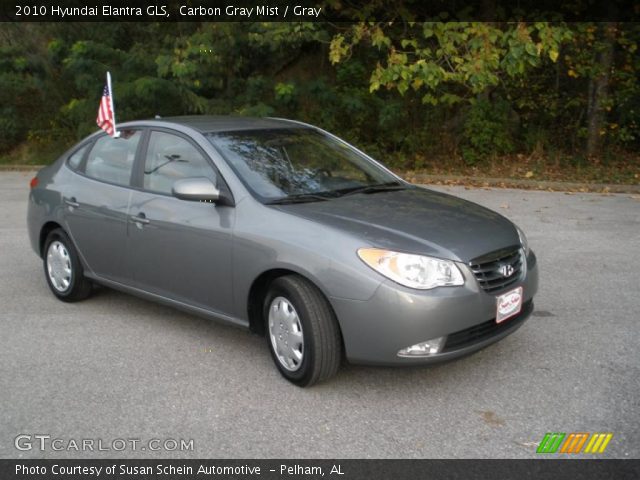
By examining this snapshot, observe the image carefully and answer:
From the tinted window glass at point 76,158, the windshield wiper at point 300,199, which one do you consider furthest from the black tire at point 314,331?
the tinted window glass at point 76,158

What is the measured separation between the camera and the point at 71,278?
5660mm

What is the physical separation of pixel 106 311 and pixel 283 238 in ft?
7.41

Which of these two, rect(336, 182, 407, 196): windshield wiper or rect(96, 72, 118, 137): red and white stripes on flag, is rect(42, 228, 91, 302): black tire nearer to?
rect(96, 72, 118, 137): red and white stripes on flag

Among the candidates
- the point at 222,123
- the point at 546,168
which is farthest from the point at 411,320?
the point at 546,168

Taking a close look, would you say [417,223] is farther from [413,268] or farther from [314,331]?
[314,331]

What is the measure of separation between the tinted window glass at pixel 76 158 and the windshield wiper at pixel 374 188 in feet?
8.12

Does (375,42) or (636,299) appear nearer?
(636,299)

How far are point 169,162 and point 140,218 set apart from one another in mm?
451

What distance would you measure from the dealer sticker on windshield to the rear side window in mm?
2863

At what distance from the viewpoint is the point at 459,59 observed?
12.0m

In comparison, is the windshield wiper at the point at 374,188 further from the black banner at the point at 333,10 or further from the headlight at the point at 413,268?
the black banner at the point at 333,10

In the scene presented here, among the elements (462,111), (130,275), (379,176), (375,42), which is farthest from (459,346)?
(462,111)

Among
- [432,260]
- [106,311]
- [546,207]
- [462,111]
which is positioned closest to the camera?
[432,260]
